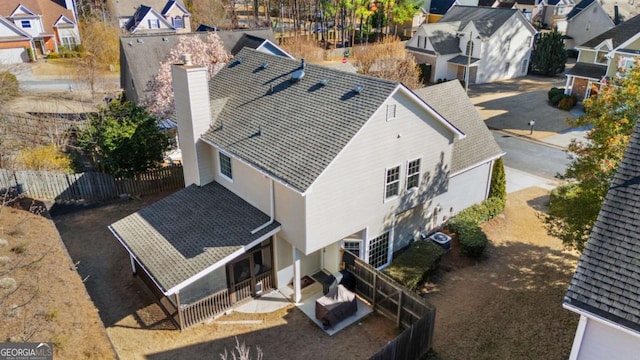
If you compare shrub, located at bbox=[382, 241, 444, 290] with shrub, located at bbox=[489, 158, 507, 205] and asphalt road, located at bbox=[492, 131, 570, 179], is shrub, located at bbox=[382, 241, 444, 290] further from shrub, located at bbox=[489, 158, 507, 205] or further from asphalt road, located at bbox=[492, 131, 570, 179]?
asphalt road, located at bbox=[492, 131, 570, 179]

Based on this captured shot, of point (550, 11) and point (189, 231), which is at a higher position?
point (550, 11)

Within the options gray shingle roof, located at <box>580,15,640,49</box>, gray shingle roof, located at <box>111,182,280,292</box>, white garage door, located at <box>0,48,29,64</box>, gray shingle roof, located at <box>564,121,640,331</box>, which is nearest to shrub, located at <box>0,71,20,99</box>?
gray shingle roof, located at <box>111,182,280,292</box>

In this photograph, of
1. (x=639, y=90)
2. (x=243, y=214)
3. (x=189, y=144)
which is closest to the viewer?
(x=639, y=90)

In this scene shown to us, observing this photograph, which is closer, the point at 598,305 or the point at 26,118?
the point at 598,305

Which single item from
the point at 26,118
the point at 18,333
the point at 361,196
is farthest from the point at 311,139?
the point at 26,118

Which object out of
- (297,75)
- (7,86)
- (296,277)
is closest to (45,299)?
(296,277)

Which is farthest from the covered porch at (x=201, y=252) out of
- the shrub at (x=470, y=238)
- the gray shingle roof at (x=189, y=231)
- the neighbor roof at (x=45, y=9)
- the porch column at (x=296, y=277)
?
the neighbor roof at (x=45, y=9)

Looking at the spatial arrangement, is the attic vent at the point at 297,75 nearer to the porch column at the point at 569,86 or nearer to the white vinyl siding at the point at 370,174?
the white vinyl siding at the point at 370,174

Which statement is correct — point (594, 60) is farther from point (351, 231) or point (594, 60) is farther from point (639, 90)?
point (351, 231)

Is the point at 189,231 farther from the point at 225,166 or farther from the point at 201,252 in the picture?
the point at 225,166
